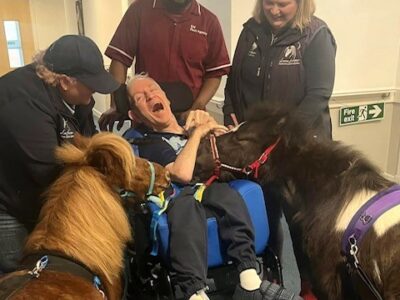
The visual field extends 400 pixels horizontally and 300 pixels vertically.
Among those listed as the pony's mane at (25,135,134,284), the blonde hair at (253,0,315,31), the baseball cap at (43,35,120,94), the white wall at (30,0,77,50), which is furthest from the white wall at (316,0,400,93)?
the white wall at (30,0,77,50)

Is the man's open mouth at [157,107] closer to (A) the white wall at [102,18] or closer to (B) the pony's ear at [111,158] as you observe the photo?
(B) the pony's ear at [111,158]

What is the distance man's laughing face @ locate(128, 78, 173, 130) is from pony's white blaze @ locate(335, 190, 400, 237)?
0.83 metres

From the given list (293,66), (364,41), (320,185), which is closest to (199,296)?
(320,185)

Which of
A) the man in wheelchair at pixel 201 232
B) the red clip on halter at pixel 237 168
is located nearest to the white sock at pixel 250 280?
the man in wheelchair at pixel 201 232

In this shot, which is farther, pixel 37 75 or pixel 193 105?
pixel 193 105

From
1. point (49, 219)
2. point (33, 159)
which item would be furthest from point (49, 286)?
point (33, 159)

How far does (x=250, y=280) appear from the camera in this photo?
1.30 meters

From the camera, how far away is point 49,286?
1.05 m

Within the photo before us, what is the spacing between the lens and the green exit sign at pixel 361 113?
10.8ft

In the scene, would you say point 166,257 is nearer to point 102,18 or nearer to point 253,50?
point 253,50

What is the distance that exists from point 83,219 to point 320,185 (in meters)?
0.77

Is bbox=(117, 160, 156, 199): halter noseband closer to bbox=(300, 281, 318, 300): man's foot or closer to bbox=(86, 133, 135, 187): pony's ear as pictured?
bbox=(86, 133, 135, 187): pony's ear

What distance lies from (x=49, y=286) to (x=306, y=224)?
32.4 inches

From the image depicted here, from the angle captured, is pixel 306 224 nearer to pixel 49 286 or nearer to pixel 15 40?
pixel 49 286
